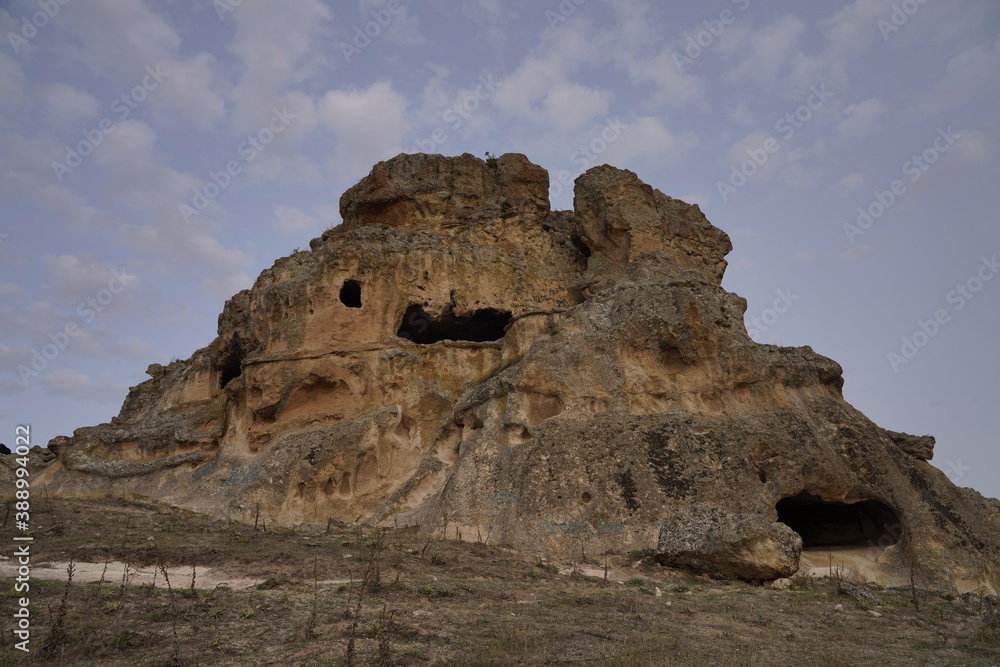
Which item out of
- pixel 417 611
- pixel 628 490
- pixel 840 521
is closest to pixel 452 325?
pixel 628 490

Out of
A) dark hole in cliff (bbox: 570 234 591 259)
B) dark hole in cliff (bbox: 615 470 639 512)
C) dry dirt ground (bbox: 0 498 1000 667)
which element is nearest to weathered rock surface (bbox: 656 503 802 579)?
dry dirt ground (bbox: 0 498 1000 667)

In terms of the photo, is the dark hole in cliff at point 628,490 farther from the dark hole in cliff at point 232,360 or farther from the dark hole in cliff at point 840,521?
the dark hole in cliff at point 232,360

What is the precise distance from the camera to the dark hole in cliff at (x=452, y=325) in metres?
26.1

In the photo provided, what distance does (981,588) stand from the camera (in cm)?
1483

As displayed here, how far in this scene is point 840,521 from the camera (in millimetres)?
19000

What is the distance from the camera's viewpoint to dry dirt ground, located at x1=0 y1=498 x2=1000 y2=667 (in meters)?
6.89

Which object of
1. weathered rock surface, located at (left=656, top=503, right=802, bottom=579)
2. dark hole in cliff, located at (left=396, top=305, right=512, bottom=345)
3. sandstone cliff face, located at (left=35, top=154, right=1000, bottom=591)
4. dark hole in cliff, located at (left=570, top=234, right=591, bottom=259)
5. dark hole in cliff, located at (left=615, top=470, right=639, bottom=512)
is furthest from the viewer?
dark hole in cliff, located at (left=570, top=234, right=591, bottom=259)

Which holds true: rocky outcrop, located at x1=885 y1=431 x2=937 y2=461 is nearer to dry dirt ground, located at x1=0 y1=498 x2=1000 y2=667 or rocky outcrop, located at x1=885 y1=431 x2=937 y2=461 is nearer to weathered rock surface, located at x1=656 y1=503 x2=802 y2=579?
dry dirt ground, located at x1=0 y1=498 x2=1000 y2=667

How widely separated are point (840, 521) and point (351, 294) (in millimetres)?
18007

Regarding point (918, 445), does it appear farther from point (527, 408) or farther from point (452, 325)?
point (452, 325)

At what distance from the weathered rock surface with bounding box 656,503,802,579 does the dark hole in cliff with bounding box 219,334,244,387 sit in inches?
Answer: 812

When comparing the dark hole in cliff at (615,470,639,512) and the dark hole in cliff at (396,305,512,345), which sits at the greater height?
the dark hole in cliff at (396,305,512,345)

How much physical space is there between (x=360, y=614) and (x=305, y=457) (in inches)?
545

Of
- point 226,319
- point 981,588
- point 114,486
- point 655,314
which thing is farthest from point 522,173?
point 981,588
